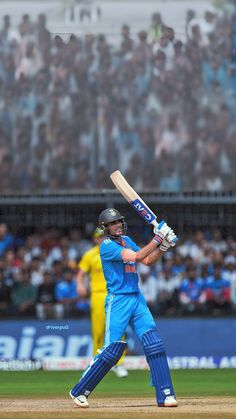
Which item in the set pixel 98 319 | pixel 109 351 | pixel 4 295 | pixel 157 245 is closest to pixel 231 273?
pixel 98 319

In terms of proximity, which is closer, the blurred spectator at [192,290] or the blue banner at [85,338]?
the blue banner at [85,338]

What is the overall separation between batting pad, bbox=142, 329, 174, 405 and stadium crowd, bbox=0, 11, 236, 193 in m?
10.7

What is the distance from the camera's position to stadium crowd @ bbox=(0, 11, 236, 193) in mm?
21328

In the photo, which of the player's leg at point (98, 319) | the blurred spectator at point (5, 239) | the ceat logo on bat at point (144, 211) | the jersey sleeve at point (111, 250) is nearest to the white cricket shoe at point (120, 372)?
the player's leg at point (98, 319)

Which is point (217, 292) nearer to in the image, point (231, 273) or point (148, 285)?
point (231, 273)

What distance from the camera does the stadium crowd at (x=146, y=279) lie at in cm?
1862

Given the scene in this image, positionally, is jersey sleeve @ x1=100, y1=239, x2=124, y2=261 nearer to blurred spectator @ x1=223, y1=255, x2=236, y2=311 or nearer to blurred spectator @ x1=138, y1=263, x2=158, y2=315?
blurred spectator @ x1=223, y1=255, x2=236, y2=311

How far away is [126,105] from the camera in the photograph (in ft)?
70.4

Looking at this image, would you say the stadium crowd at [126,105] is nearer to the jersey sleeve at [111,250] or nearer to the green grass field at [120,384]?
the green grass field at [120,384]

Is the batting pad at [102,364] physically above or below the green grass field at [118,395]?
above

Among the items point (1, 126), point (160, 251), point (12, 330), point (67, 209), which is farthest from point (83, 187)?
point (160, 251)

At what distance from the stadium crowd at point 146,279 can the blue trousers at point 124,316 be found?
7.66 m

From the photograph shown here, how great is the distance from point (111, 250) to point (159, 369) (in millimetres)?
1195

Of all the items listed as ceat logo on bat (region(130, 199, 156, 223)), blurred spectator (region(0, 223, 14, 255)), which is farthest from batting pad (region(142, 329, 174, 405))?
blurred spectator (region(0, 223, 14, 255))
